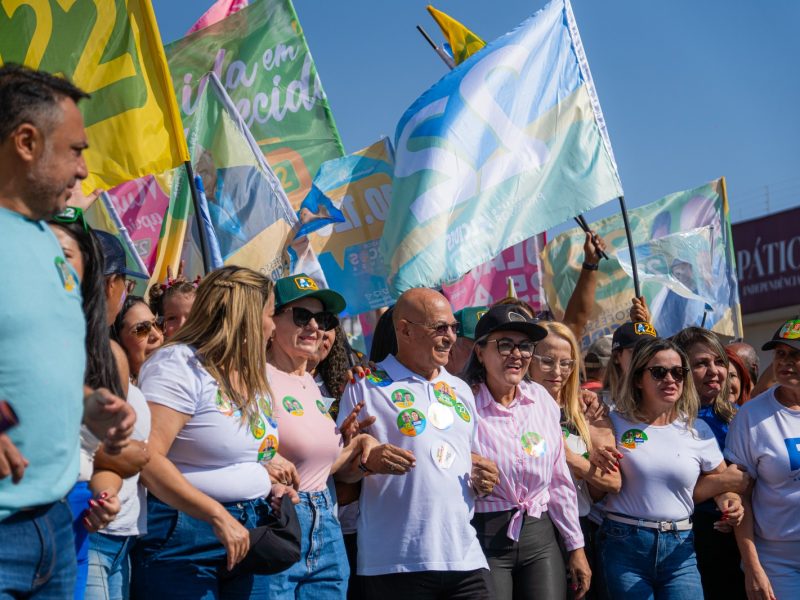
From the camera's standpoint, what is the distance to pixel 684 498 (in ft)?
17.9

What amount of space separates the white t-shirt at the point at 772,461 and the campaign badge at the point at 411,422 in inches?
81.2

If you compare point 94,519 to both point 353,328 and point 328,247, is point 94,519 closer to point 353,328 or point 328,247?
point 328,247

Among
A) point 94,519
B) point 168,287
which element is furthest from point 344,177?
point 94,519

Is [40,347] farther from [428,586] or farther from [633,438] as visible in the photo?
[633,438]

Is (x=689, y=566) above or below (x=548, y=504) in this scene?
below

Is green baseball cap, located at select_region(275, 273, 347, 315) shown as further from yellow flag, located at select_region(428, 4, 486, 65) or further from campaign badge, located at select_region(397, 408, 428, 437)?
yellow flag, located at select_region(428, 4, 486, 65)

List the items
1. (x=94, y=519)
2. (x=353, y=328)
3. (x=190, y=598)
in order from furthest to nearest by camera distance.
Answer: (x=353, y=328), (x=190, y=598), (x=94, y=519)

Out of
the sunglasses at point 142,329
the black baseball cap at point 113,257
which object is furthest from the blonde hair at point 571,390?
the black baseball cap at point 113,257

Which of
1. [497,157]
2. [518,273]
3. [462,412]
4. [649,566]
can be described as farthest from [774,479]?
[518,273]

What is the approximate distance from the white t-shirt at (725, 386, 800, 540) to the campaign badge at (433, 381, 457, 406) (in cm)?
186

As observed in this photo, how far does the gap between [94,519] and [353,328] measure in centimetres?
598

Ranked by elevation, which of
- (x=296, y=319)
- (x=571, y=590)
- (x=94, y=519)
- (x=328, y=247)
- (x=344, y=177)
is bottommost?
(x=571, y=590)

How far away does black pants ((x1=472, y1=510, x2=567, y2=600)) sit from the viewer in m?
4.80

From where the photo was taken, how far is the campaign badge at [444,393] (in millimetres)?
4753
